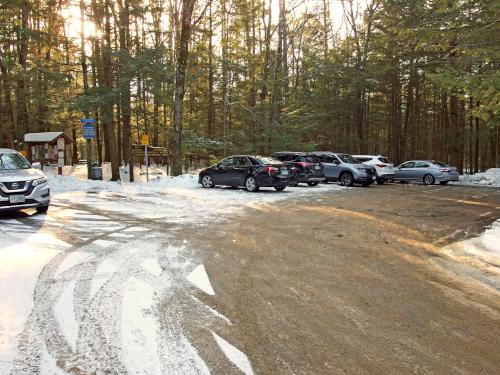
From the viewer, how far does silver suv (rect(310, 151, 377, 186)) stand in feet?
69.1

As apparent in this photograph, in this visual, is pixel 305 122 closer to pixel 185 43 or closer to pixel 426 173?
pixel 426 173

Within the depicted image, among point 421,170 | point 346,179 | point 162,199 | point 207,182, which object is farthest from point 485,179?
point 162,199

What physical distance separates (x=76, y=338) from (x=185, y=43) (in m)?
18.7

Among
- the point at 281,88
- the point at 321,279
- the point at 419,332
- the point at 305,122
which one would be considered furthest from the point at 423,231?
the point at 281,88

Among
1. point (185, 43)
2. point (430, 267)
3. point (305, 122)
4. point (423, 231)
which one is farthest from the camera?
point (305, 122)

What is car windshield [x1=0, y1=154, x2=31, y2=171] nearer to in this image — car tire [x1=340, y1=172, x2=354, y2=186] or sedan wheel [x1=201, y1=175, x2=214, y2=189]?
sedan wheel [x1=201, y1=175, x2=214, y2=189]

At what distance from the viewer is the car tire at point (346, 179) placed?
69.5ft

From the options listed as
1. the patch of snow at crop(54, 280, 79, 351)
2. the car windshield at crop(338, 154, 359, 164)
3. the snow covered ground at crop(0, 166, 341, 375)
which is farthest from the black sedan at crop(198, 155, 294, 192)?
the patch of snow at crop(54, 280, 79, 351)

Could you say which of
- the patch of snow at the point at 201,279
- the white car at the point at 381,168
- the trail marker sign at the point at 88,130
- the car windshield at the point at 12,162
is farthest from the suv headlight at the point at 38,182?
the white car at the point at 381,168

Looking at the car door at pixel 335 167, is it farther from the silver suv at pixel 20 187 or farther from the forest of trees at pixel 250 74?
the silver suv at pixel 20 187

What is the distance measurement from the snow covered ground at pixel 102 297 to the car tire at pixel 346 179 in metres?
13.0

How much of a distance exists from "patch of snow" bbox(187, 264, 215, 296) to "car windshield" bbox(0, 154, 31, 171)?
772 centimetres

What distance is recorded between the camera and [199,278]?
533 centimetres

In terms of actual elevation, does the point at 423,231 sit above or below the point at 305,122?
below
